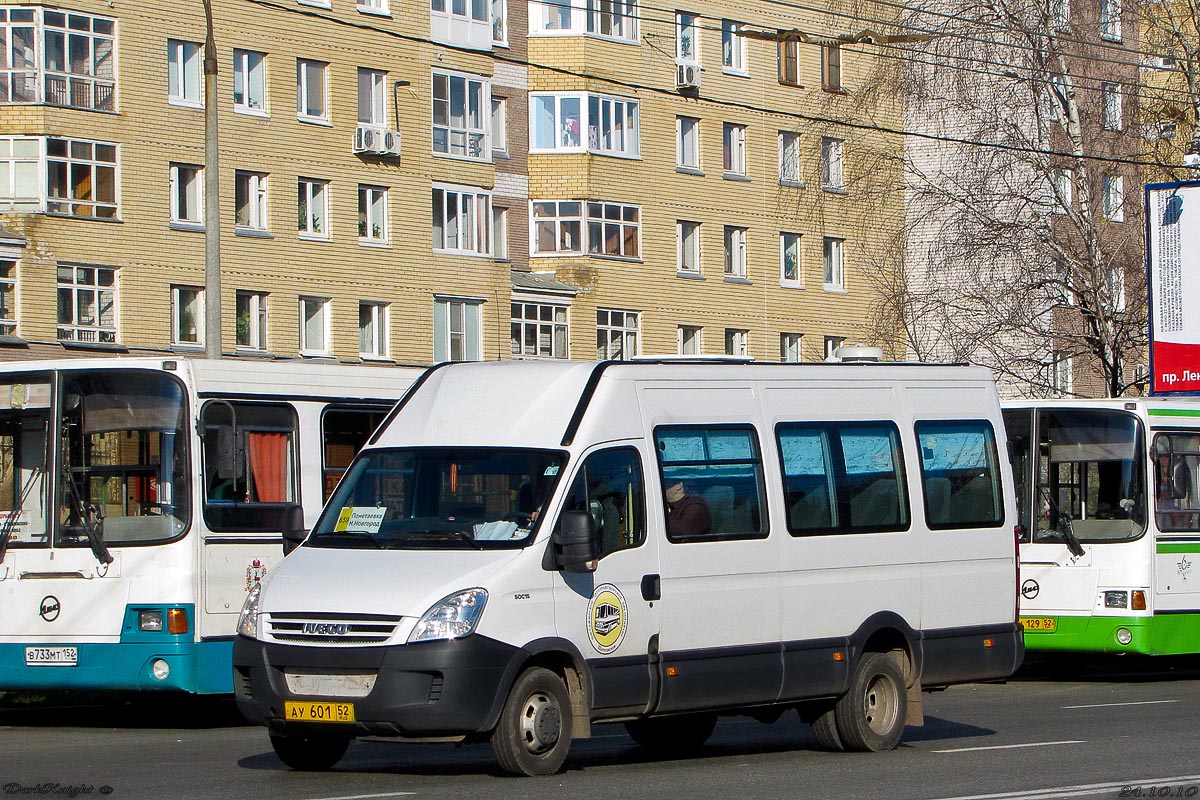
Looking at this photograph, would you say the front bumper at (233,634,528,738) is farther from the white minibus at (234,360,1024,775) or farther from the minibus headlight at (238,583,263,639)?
the minibus headlight at (238,583,263,639)

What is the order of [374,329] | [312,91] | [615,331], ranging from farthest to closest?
[615,331]
[374,329]
[312,91]

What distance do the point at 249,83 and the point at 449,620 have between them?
125 feet

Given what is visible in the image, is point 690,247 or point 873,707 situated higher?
point 690,247

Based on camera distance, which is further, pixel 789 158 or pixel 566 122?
pixel 789 158

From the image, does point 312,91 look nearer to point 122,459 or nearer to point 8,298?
point 8,298

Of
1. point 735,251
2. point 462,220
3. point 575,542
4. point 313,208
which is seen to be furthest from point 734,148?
point 575,542

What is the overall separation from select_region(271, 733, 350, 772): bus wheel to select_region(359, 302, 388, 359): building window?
128 feet

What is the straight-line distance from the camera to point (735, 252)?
60.9 metres

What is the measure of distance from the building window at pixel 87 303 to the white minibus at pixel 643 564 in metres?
32.1

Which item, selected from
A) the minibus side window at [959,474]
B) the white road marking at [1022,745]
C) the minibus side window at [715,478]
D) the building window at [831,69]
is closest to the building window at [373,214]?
the building window at [831,69]

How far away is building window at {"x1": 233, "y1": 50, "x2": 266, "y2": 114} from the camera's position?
47.6 meters

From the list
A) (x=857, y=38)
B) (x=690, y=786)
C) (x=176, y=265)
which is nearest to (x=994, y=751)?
(x=690, y=786)

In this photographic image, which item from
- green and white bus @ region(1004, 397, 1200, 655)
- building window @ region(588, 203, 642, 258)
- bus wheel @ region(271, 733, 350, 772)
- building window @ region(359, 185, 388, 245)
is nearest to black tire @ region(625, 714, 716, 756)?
bus wheel @ region(271, 733, 350, 772)

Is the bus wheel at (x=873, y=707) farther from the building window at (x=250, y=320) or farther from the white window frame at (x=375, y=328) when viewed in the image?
the white window frame at (x=375, y=328)
